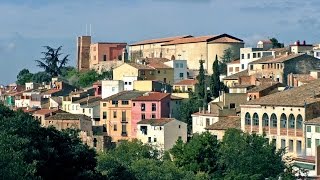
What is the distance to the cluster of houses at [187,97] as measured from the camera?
5428 centimetres

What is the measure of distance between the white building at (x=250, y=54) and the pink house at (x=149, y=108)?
17.4 m

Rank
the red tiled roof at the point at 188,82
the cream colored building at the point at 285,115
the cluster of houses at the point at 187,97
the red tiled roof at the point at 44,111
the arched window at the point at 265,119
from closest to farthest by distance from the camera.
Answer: the cream colored building at the point at 285,115, the cluster of houses at the point at 187,97, the arched window at the point at 265,119, the red tiled roof at the point at 44,111, the red tiled roof at the point at 188,82

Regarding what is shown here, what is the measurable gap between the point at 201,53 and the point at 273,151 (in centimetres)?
4924

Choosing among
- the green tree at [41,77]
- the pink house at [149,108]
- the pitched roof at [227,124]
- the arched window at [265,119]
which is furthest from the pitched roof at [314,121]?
the green tree at [41,77]

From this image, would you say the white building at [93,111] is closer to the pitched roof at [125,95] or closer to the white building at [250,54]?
the pitched roof at [125,95]

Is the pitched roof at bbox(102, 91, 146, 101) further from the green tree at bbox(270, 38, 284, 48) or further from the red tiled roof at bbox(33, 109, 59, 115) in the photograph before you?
the green tree at bbox(270, 38, 284, 48)

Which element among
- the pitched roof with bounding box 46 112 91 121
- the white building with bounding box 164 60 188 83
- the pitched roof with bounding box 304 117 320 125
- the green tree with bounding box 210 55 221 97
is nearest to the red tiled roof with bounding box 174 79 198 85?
the white building with bounding box 164 60 188 83

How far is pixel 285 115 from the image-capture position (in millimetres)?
54406

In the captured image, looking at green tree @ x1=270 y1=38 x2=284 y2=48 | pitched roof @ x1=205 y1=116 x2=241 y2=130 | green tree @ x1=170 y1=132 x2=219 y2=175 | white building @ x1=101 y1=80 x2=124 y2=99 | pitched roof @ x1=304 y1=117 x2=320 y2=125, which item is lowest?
green tree @ x1=170 y1=132 x2=219 y2=175

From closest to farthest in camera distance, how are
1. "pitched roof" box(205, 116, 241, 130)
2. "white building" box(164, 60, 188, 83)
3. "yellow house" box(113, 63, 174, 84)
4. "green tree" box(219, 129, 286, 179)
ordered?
"green tree" box(219, 129, 286, 179), "pitched roof" box(205, 116, 241, 130), "yellow house" box(113, 63, 174, 84), "white building" box(164, 60, 188, 83)

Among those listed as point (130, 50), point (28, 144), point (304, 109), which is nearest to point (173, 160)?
point (304, 109)

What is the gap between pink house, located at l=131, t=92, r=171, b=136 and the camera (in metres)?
70.1

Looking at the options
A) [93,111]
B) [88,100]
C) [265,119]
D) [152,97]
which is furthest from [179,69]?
[265,119]

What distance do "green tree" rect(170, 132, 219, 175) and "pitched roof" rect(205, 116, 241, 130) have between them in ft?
15.0
